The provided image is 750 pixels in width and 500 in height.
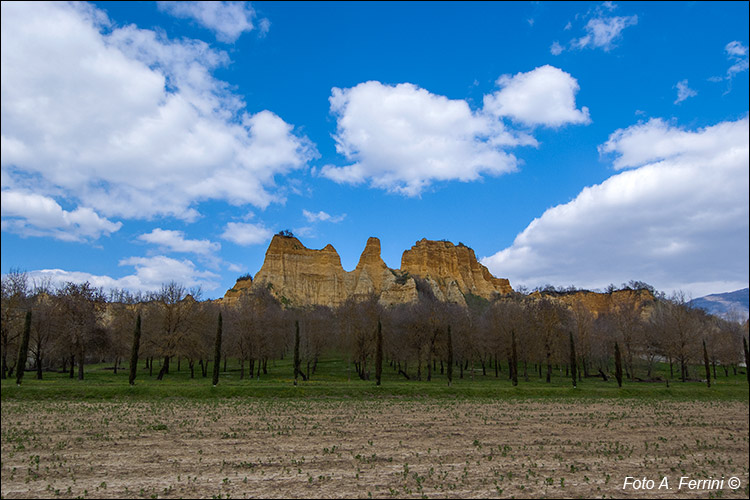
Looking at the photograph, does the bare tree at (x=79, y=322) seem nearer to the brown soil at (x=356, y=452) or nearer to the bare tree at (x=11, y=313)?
the bare tree at (x=11, y=313)

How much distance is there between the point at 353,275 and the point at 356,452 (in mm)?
157090

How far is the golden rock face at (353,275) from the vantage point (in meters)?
154

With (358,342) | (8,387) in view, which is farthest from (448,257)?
(8,387)

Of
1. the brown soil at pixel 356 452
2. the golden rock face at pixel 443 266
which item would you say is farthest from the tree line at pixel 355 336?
the golden rock face at pixel 443 266

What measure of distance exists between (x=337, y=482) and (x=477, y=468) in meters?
4.37

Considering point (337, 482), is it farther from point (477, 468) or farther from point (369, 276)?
point (369, 276)

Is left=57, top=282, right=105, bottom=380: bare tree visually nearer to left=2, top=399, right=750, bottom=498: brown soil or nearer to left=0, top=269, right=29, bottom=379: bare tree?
left=0, top=269, right=29, bottom=379: bare tree

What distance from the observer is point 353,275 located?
564ft

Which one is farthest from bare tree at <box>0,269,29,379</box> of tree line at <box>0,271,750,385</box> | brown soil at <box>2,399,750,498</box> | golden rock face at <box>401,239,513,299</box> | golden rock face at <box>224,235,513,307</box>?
golden rock face at <box>401,239,513,299</box>

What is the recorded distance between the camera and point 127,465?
13.1 meters

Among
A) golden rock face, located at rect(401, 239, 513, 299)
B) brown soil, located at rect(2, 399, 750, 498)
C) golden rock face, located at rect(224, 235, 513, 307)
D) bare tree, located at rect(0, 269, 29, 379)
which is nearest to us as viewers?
brown soil, located at rect(2, 399, 750, 498)

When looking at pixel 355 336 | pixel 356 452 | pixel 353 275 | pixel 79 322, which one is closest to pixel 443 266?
pixel 353 275

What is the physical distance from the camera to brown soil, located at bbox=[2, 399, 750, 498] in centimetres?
1122

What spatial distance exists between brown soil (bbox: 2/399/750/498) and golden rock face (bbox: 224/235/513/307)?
118016mm
